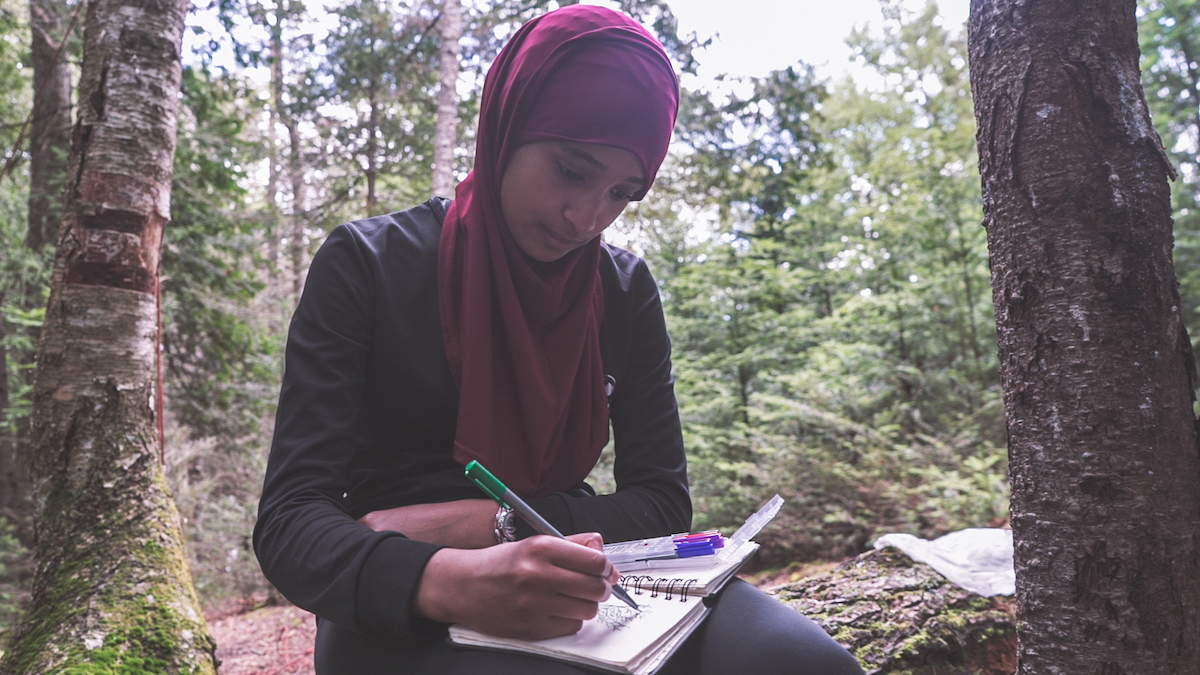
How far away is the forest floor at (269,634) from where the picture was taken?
414cm

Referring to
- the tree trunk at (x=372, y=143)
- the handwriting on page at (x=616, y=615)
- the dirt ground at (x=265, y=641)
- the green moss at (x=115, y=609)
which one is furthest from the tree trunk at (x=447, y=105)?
the handwriting on page at (x=616, y=615)

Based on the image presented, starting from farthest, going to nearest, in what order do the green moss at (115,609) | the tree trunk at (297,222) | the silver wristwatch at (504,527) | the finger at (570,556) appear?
the tree trunk at (297,222)
the green moss at (115,609)
the silver wristwatch at (504,527)
the finger at (570,556)

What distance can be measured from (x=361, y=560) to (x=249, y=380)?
669cm

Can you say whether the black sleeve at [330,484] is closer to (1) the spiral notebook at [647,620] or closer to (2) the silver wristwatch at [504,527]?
(1) the spiral notebook at [647,620]

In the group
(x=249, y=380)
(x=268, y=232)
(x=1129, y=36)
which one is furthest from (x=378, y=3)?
(x=1129, y=36)

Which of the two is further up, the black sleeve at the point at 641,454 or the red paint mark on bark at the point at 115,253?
the red paint mark on bark at the point at 115,253

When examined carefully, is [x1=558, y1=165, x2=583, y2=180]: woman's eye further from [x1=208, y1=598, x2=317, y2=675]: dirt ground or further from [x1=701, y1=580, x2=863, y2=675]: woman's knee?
[x1=208, y1=598, x2=317, y2=675]: dirt ground

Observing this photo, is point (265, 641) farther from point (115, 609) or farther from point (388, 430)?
point (388, 430)

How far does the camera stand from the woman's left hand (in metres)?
1.17

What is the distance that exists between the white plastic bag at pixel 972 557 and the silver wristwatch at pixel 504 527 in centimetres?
188

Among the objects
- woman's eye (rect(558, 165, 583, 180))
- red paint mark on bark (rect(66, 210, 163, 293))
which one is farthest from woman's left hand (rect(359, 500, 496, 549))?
red paint mark on bark (rect(66, 210, 163, 293))

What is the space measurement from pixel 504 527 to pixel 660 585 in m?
0.30

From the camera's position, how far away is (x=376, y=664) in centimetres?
99

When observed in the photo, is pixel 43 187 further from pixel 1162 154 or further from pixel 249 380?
pixel 1162 154
